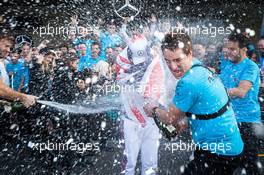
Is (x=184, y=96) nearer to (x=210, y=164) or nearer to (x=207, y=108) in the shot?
(x=207, y=108)

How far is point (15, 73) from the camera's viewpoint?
6723 millimetres

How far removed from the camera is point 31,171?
18.0ft

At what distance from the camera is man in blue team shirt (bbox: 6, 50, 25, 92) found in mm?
6664

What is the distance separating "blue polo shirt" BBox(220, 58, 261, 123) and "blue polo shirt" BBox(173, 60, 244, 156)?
4.80 feet

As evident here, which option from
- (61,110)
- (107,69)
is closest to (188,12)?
(107,69)

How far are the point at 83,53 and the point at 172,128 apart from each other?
4266mm

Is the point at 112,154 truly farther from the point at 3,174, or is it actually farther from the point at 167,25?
the point at 167,25

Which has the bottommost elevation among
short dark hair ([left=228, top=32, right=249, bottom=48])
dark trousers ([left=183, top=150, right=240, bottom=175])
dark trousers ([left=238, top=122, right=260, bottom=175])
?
dark trousers ([left=238, top=122, right=260, bottom=175])

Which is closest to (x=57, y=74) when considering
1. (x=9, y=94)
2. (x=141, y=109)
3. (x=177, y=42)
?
(x=9, y=94)

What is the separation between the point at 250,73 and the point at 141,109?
4.60ft

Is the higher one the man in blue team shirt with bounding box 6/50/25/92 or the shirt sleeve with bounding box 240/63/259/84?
the shirt sleeve with bounding box 240/63/259/84

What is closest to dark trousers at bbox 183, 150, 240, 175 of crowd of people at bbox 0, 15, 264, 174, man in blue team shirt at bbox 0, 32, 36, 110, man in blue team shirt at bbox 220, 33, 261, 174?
man in blue team shirt at bbox 220, 33, 261, 174

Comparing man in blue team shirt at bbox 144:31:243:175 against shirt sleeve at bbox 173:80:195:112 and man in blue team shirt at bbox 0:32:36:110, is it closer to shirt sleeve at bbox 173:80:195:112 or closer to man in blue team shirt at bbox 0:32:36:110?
shirt sleeve at bbox 173:80:195:112

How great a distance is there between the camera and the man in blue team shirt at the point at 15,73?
6664 mm
